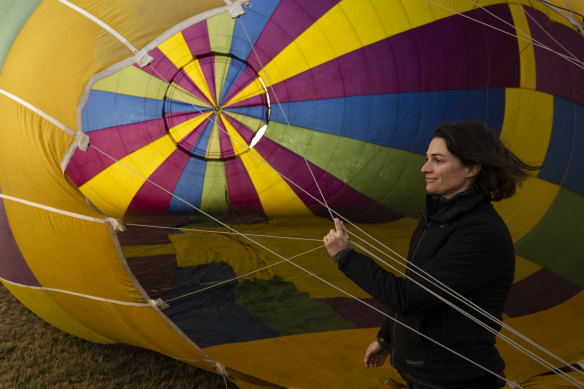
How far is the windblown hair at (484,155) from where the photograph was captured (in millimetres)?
1051

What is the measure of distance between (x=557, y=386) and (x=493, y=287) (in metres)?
1.37

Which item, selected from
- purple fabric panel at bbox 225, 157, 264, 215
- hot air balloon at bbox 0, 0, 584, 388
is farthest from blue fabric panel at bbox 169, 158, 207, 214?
purple fabric panel at bbox 225, 157, 264, 215

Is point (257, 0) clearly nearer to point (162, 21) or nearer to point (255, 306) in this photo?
point (162, 21)

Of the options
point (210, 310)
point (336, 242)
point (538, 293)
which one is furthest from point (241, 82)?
point (538, 293)

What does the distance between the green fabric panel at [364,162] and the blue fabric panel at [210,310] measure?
0.58 metres

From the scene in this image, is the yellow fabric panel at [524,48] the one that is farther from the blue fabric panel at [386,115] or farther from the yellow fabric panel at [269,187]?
the yellow fabric panel at [269,187]

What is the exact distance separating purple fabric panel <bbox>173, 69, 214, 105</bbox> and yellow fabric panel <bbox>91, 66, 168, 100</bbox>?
58 mm

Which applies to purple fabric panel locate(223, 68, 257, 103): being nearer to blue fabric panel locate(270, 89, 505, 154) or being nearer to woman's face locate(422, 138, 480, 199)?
blue fabric panel locate(270, 89, 505, 154)

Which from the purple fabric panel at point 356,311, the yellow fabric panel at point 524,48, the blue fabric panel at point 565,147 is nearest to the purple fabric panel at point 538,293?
the blue fabric panel at point 565,147

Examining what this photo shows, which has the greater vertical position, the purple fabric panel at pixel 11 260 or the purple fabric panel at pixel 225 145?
the purple fabric panel at pixel 225 145

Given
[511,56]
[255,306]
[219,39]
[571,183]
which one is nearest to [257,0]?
[219,39]

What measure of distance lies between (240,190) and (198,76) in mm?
474

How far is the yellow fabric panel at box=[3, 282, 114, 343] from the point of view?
242 centimetres

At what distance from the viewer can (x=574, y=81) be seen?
2.26 meters
